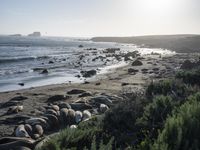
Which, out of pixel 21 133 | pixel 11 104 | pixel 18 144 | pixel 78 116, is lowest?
pixel 11 104

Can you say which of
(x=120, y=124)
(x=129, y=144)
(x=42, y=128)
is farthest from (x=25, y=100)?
(x=129, y=144)

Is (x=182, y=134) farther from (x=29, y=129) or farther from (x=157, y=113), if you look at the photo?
(x=29, y=129)

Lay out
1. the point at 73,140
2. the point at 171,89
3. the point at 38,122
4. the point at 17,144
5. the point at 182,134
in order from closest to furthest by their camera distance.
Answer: the point at 182,134
the point at 73,140
the point at 17,144
the point at 171,89
the point at 38,122

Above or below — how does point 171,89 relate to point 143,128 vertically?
above

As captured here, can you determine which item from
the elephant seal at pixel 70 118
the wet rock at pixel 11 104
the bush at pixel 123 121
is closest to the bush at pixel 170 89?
the bush at pixel 123 121

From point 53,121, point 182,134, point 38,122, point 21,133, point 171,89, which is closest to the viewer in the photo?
point 182,134

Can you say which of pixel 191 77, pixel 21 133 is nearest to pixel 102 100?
pixel 191 77

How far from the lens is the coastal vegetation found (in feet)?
19.2

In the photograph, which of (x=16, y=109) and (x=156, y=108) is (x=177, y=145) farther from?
(x=16, y=109)

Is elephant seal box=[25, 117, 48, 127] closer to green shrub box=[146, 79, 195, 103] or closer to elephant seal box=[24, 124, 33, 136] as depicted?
elephant seal box=[24, 124, 33, 136]

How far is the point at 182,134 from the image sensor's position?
5930mm

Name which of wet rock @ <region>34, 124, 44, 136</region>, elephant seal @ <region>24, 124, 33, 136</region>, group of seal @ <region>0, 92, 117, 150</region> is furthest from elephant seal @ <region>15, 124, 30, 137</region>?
wet rock @ <region>34, 124, 44, 136</region>

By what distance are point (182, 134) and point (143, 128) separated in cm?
212

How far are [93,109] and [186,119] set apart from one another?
854cm
